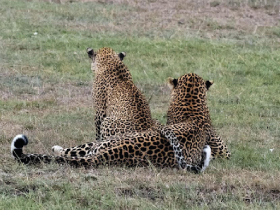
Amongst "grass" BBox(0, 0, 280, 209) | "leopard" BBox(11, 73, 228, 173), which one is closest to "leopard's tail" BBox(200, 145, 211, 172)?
"leopard" BBox(11, 73, 228, 173)

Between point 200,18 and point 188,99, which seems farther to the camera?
point 200,18

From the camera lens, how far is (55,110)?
1018 centimetres

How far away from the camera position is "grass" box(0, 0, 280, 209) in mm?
5844

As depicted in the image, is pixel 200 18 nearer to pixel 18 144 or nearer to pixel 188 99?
pixel 188 99

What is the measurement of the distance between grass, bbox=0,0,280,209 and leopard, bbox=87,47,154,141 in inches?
19.8

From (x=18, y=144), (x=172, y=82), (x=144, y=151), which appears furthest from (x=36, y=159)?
(x=172, y=82)

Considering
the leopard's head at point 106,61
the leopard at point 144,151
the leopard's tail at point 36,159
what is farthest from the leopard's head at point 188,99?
the leopard's tail at point 36,159

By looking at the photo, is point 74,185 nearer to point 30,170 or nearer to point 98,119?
point 30,170

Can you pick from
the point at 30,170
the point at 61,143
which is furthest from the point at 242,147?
the point at 30,170

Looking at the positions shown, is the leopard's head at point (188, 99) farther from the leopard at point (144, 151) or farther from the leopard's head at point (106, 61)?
the leopard's head at point (106, 61)

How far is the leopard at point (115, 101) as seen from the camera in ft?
25.0

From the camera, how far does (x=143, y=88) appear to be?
12.1m

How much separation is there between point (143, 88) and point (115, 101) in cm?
400

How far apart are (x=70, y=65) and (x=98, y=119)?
5224mm
